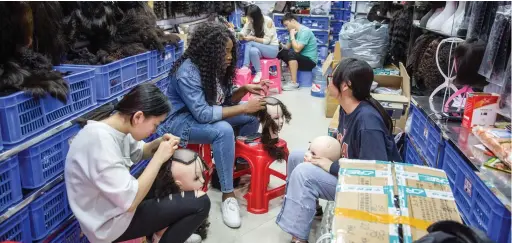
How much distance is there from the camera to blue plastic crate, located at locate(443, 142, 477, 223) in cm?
166

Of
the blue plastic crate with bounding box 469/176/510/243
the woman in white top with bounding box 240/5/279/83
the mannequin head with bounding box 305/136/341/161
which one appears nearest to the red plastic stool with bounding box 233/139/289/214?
the mannequin head with bounding box 305/136/341/161

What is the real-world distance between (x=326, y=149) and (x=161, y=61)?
1.40 m

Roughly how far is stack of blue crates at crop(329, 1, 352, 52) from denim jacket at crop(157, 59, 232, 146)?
6.21m

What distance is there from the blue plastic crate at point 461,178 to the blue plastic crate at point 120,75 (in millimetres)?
1741

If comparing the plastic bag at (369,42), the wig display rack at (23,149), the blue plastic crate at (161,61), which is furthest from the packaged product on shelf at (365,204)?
the plastic bag at (369,42)

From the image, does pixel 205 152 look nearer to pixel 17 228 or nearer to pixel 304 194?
pixel 304 194

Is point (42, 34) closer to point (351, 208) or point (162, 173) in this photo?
point (162, 173)

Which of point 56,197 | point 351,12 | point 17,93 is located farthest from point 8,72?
point 351,12

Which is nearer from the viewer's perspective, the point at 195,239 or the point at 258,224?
the point at 195,239

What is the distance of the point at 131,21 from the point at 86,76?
710 mm

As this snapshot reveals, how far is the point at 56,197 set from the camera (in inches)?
70.1

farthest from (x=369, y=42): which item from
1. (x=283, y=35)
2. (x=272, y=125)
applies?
(x=283, y=35)

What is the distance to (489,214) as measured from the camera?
146 centimetres

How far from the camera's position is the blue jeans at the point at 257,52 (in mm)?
5672
